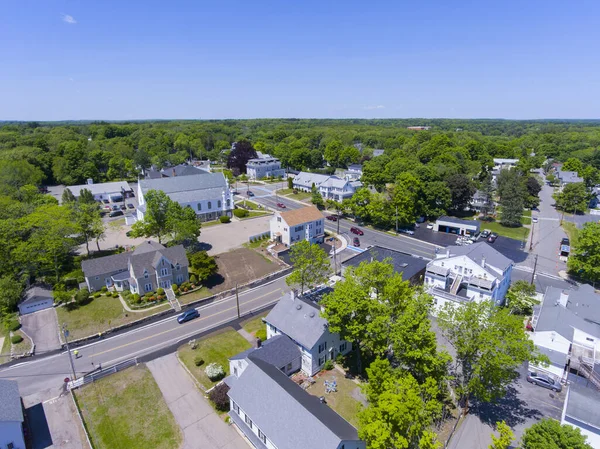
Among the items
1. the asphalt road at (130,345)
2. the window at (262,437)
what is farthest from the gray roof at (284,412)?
the asphalt road at (130,345)

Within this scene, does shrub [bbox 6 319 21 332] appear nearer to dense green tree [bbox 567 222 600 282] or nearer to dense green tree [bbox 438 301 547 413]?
dense green tree [bbox 438 301 547 413]

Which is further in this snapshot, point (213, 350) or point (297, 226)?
point (297, 226)

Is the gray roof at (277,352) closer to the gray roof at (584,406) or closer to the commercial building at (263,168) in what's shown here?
the gray roof at (584,406)

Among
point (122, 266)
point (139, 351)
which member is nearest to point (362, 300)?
point (139, 351)

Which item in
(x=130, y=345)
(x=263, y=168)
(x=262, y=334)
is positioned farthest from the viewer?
(x=263, y=168)

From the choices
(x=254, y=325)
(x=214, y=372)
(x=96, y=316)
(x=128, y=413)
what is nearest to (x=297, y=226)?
(x=254, y=325)

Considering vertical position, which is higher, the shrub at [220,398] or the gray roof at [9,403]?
the gray roof at [9,403]

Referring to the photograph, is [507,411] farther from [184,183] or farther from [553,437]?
[184,183]

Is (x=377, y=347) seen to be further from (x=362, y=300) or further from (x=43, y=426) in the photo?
(x=43, y=426)
